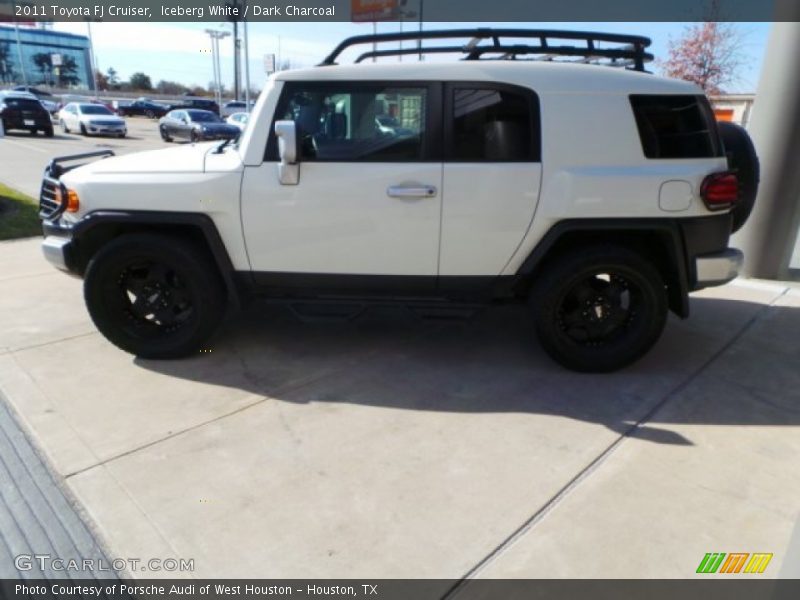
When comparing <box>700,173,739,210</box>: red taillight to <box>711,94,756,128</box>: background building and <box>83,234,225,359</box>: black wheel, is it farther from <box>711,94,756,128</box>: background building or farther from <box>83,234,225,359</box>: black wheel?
<box>711,94,756,128</box>: background building

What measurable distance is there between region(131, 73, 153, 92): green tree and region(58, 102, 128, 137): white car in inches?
Answer: 3099

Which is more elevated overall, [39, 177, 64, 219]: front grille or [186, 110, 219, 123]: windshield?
[186, 110, 219, 123]: windshield

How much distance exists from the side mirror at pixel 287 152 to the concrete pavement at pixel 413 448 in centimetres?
130

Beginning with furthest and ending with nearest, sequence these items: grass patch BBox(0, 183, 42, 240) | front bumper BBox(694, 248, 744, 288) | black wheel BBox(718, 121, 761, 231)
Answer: grass patch BBox(0, 183, 42, 240) → black wheel BBox(718, 121, 761, 231) → front bumper BBox(694, 248, 744, 288)

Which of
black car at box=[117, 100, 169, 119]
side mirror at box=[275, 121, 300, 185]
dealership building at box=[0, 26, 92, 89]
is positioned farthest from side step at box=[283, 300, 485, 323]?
dealership building at box=[0, 26, 92, 89]

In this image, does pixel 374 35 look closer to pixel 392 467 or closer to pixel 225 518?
pixel 392 467

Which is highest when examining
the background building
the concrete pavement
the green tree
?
the green tree

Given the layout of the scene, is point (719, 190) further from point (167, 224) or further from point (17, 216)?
point (17, 216)

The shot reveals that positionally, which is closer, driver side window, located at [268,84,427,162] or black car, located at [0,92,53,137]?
driver side window, located at [268,84,427,162]

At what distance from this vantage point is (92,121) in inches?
989

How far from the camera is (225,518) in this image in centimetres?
237

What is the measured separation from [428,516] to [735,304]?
4.40 meters

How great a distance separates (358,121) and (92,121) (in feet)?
87.8

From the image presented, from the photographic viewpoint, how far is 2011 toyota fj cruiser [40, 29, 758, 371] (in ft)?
11.1
